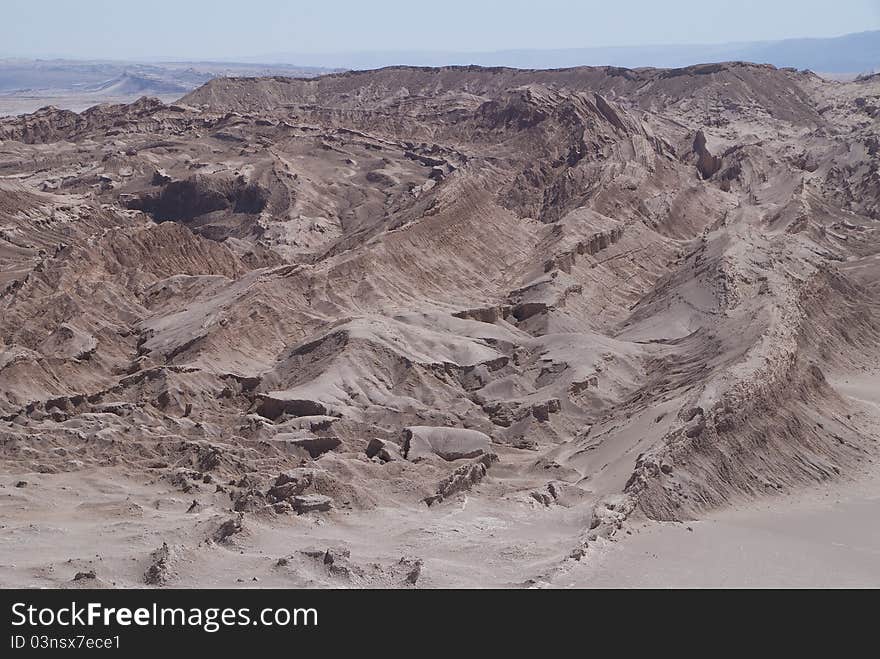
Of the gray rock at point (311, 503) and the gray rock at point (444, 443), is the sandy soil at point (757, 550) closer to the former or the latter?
the gray rock at point (311, 503)

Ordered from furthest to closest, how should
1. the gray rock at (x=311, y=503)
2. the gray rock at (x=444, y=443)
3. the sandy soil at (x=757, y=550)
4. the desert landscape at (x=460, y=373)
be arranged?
1. the gray rock at (x=444, y=443)
2. the gray rock at (x=311, y=503)
3. the desert landscape at (x=460, y=373)
4. the sandy soil at (x=757, y=550)

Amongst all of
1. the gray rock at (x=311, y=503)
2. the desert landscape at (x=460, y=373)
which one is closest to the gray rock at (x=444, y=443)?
the desert landscape at (x=460, y=373)

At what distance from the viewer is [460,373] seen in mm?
25391

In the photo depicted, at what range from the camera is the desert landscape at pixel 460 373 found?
14.8m

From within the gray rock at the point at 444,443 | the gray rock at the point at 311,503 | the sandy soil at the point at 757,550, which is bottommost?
the gray rock at the point at 444,443

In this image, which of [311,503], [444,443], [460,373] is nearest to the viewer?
[311,503]

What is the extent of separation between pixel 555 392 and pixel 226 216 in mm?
32800

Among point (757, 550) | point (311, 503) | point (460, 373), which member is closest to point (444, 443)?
point (460, 373)

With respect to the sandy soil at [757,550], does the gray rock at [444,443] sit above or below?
below

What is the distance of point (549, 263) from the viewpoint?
34594mm

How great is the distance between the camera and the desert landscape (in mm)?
14789

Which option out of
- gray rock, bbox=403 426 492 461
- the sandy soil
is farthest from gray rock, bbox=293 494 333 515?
the sandy soil

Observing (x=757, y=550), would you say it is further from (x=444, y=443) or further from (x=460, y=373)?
(x=460, y=373)
